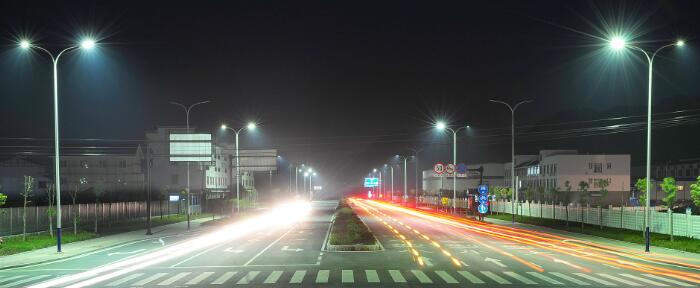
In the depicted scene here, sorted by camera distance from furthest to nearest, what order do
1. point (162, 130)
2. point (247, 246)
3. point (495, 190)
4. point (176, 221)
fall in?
point (495, 190) < point (162, 130) < point (176, 221) < point (247, 246)

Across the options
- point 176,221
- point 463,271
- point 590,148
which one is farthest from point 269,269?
point 590,148

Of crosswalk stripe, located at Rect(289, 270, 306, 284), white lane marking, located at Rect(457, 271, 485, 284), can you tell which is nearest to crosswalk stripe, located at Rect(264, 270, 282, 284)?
crosswalk stripe, located at Rect(289, 270, 306, 284)

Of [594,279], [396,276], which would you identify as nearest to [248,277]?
[396,276]

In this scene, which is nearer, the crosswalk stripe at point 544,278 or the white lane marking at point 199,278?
the crosswalk stripe at point 544,278

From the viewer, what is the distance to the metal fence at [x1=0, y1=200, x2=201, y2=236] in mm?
38906

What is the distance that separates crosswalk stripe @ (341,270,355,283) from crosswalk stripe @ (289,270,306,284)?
4.38 ft

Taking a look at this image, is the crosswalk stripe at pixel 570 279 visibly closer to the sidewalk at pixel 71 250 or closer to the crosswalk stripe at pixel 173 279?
the crosswalk stripe at pixel 173 279

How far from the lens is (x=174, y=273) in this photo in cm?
2217

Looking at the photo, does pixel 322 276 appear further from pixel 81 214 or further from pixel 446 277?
pixel 81 214

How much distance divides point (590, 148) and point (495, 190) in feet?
349

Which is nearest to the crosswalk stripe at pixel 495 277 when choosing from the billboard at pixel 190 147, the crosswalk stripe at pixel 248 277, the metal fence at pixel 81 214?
the crosswalk stripe at pixel 248 277

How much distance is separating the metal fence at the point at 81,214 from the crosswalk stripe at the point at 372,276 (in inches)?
1036

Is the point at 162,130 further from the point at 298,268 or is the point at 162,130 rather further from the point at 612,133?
the point at 612,133

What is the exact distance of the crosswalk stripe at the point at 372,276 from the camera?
64.5 feet
